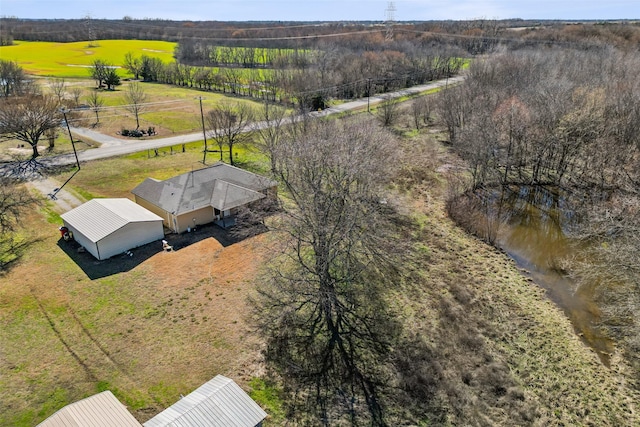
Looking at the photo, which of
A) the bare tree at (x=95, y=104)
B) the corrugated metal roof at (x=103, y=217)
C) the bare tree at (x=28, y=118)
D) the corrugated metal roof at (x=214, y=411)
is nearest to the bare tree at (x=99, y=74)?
the bare tree at (x=95, y=104)

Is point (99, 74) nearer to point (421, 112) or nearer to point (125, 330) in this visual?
point (421, 112)

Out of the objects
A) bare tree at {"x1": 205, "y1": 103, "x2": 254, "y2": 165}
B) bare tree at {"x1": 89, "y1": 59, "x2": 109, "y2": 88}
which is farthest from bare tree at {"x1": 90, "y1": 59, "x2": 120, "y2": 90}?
bare tree at {"x1": 205, "y1": 103, "x2": 254, "y2": 165}

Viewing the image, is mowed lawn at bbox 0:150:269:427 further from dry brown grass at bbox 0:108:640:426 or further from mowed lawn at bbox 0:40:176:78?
mowed lawn at bbox 0:40:176:78

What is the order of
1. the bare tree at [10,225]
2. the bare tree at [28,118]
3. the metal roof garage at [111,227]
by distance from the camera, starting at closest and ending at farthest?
the metal roof garage at [111,227] → the bare tree at [10,225] → the bare tree at [28,118]

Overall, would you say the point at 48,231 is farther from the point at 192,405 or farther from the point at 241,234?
the point at 192,405

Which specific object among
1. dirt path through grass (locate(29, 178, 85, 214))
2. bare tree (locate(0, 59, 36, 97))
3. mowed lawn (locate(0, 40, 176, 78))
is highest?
mowed lawn (locate(0, 40, 176, 78))

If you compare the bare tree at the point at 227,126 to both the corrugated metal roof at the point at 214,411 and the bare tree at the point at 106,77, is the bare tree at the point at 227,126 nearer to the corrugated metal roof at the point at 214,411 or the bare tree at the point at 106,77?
the corrugated metal roof at the point at 214,411

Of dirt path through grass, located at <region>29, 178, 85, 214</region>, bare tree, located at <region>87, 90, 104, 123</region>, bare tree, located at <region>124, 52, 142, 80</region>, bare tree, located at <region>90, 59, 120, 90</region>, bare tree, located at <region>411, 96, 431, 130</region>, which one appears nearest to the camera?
dirt path through grass, located at <region>29, 178, 85, 214</region>
